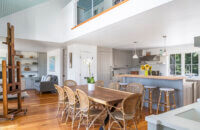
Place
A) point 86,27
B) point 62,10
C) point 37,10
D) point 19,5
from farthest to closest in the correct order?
point 62,10 < point 37,10 < point 19,5 < point 86,27

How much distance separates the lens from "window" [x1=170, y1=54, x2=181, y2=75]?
6.47 metres

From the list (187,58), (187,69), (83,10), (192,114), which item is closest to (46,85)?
(83,10)

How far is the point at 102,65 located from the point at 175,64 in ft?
12.1

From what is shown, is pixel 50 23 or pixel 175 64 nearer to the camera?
pixel 50 23

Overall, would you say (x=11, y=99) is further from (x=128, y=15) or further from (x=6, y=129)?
(x=128, y=15)

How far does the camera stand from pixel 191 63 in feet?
19.8

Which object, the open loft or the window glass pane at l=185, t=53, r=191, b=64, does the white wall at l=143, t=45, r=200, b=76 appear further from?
the window glass pane at l=185, t=53, r=191, b=64

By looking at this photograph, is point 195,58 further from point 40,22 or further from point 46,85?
point 46,85

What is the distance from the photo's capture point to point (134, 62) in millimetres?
8328

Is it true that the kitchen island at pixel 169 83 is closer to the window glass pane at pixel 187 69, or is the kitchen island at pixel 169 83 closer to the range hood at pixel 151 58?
the range hood at pixel 151 58

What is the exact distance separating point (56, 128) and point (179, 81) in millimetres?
3353

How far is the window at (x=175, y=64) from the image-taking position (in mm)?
6473

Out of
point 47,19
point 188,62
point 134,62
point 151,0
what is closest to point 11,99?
point 47,19

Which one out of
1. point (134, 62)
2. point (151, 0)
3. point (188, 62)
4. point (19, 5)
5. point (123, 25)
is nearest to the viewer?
point (151, 0)
